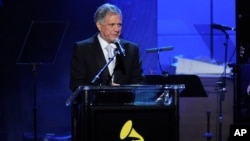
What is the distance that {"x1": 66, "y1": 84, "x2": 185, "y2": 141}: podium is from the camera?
3.20 m

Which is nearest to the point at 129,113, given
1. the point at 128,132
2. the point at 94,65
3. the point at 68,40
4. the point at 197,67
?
the point at 128,132

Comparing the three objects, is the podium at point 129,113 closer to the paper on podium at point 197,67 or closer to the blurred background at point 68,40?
the paper on podium at point 197,67

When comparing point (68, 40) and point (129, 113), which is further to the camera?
point (68, 40)

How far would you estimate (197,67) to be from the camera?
6.50m

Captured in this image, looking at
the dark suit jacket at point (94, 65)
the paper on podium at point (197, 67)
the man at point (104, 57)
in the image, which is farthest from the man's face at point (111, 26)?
the paper on podium at point (197, 67)

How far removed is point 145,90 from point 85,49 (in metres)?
0.90

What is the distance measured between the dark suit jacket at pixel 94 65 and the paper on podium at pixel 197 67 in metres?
2.49

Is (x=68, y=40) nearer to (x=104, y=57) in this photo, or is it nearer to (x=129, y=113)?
(x=104, y=57)

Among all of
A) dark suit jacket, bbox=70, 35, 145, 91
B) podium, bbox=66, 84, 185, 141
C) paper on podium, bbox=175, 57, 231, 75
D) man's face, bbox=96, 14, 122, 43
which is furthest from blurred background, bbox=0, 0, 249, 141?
podium, bbox=66, 84, 185, 141

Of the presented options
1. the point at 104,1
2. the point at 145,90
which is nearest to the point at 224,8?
the point at 104,1

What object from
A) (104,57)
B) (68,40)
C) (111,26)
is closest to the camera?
(111,26)

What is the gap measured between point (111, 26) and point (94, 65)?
1.00 feet

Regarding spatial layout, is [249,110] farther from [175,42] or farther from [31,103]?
[31,103]

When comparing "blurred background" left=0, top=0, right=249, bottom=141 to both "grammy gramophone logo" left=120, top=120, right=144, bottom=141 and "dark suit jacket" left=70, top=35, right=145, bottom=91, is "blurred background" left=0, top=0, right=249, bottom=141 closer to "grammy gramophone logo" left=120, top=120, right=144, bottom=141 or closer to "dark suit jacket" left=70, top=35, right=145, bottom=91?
"dark suit jacket" left=70, top=35, right=145, bottom=91
